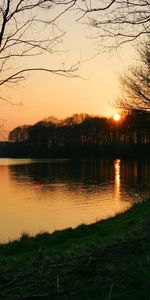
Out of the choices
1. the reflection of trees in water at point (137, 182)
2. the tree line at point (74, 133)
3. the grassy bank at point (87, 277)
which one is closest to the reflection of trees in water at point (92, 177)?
the reflection of trees in water at point (137, 182)

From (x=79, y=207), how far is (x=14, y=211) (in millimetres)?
3662

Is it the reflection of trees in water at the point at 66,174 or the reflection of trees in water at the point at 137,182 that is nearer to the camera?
the reflection of trees in water at the point at 137,182

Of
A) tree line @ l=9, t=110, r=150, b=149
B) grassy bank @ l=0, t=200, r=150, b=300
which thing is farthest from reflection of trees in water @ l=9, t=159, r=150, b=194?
tree line @ l=9, t=110, r=150, b=149

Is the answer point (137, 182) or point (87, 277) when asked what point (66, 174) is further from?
point (87, 277)

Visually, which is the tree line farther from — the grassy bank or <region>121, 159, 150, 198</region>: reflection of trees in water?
the grassy bank

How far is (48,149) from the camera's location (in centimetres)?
15038

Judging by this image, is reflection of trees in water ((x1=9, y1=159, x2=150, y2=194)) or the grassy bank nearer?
the grassy bank

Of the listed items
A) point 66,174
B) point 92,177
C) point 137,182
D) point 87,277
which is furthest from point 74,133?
point 87,277

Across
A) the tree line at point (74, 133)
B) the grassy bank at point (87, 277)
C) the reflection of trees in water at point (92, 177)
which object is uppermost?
the tree line at point (74, 133)

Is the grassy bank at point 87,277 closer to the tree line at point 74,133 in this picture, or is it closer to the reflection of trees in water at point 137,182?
the reflection of trees in water at point 137,182

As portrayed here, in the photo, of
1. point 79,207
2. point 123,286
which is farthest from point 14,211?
point 123,286

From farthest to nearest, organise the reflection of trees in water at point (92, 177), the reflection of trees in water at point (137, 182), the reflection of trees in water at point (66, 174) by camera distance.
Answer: the reflection of trees in water at point (66, 174), the reflection of trees in water at point (92, 177), the reflection of trees in water at point (137, 182)

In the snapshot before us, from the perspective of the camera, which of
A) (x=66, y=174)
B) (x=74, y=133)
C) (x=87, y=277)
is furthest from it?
(x=74, y=133)

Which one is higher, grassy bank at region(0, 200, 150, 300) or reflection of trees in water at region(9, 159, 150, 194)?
grassy bank at region(0, 200, 150, 300)
